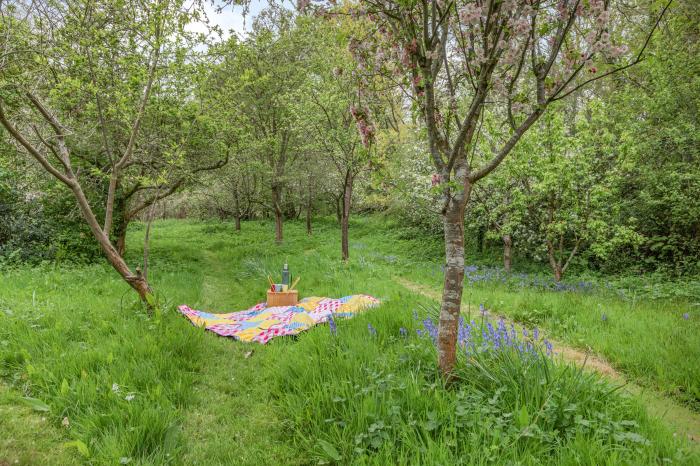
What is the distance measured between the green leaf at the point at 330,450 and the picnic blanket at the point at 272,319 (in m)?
2.57

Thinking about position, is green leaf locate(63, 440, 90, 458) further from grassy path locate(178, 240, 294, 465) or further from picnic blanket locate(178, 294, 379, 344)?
picnic blanket locate(178, 294, 379, 344)

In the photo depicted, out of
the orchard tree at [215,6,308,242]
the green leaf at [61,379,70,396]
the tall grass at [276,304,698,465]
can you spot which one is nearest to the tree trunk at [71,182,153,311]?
the green leaf at [61,379,70,396]

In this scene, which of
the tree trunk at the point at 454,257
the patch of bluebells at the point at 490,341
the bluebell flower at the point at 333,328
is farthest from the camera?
the bluebell flower at the point at 333,328

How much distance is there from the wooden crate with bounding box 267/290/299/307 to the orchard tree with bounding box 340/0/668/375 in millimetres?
4828

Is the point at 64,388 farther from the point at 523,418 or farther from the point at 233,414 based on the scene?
the point at 523,418

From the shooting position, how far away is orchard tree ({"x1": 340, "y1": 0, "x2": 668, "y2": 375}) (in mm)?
2824

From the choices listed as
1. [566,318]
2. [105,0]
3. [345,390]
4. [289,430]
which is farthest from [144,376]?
[105,0]

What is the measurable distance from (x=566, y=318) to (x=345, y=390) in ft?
14.9

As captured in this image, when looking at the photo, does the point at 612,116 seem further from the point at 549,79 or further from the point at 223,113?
the point at 223,113

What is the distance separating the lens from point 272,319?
638 centimetres

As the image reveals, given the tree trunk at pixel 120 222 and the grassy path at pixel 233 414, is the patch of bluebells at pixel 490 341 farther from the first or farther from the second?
the tree trunk at pixel 120 222

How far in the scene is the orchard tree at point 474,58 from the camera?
2824 mm

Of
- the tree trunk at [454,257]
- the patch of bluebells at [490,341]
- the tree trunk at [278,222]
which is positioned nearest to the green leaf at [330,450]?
the tree trunk at [454,257]

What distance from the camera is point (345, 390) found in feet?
11.3
